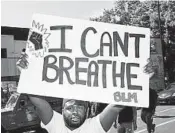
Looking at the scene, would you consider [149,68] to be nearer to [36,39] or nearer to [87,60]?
[87,60]

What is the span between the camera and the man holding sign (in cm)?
307

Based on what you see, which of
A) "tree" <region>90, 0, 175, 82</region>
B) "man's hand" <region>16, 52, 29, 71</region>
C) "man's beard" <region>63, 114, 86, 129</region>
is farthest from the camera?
"tree" <region>90, 0, 175, 82</region>

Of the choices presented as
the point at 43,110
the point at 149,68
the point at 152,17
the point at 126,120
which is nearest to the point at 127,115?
the point at 126,120

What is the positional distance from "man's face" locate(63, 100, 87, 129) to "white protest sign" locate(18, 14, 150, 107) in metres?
0.09

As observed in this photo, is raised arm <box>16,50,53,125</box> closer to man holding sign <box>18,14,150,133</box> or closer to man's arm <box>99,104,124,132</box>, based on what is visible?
man holding sign <box>18,14,150,133</box>

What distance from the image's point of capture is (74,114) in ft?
9.66

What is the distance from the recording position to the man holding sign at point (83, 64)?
3.07 meters

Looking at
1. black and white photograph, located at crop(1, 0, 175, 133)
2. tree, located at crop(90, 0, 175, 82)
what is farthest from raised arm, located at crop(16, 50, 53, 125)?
tree, located at crop(90, 0, 175, 82)

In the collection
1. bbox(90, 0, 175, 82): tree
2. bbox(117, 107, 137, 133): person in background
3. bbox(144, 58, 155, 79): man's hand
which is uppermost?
bbox(90, 0, 175, 82): tree

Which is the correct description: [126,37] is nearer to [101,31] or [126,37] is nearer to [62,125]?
[101,31]

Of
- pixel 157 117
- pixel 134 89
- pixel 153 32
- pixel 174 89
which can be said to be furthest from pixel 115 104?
pixel 153 32

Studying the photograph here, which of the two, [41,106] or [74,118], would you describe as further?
[41,106]

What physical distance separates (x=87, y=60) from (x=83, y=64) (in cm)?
4

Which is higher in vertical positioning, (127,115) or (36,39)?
(36,39)
